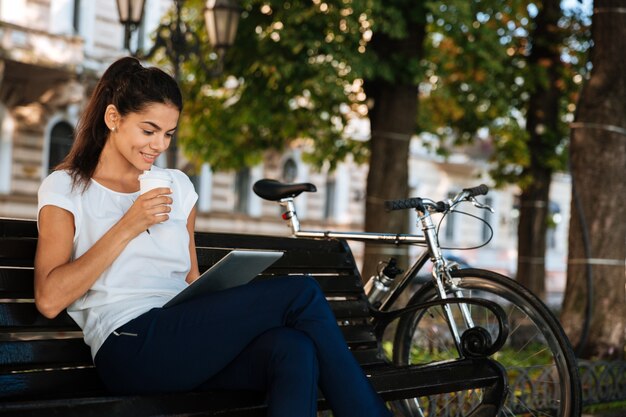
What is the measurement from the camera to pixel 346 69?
11.0 metres

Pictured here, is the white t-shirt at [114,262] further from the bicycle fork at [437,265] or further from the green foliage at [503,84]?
the green foliage at [503,84]

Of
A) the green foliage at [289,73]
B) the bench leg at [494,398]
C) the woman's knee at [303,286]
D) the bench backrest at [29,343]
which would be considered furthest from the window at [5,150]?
the woman's knee at [303,286]

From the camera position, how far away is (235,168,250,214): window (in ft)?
84.7

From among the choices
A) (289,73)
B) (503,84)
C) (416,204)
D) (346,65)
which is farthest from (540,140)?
(416,204)

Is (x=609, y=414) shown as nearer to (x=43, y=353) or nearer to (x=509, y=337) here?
(x=509, y=337)

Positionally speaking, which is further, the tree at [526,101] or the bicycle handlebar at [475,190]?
the tree at [526,101]

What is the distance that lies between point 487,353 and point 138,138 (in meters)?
1.60

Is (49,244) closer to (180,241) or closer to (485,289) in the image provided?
(180,241)

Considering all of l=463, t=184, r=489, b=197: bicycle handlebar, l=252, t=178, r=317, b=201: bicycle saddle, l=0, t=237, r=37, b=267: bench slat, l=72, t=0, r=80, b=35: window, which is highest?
l=72, t=0, r=80, b=35: window

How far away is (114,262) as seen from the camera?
345 cm

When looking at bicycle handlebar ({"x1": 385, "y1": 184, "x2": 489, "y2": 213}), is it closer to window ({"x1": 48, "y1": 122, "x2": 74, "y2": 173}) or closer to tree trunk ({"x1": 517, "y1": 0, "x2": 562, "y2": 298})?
tree trunk ({"x1": 517, "y1": 0, "x2": 562, "y2": 298})

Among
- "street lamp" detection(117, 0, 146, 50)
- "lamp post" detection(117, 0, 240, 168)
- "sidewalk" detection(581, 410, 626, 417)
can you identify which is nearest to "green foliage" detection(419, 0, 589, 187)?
"lamp post" detection(117, 0, 240, 168)

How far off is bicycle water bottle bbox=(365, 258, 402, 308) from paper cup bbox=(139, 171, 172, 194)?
6.25ft

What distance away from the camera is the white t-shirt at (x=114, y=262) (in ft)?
11.3
